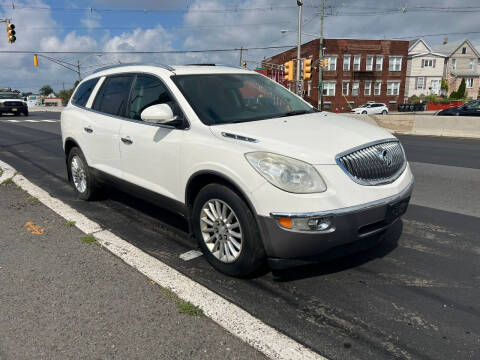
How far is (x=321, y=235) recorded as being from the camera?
9.43 ft

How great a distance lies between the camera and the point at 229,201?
3164mm

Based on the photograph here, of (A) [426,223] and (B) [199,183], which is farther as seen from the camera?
(A) [426,223]

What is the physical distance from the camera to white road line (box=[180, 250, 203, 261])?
383 cm

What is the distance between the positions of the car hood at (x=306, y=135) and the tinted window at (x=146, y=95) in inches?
34.6

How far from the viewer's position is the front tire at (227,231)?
121 inches

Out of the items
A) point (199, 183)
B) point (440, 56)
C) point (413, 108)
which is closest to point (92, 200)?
point (199, 183)

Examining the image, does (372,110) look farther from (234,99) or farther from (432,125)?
(234,99)

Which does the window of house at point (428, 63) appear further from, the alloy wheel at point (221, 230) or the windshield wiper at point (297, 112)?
the alloy wheel at point (221, 230)

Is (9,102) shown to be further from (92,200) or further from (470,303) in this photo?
(470,303)

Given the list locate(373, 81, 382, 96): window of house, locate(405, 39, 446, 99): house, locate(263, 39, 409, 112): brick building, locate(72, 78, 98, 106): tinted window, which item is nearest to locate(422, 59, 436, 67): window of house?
locate(405, 39, 446, 99): house

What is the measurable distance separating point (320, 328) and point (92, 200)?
414 centimetres

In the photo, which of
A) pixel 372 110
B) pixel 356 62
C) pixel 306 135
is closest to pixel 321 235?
pixel 306 135

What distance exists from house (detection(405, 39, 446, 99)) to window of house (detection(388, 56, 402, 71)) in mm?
10620

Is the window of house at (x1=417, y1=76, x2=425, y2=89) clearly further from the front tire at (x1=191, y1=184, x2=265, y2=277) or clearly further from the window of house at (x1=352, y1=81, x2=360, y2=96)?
the front tire at (x1=191, y1=184, x2=265, y2=277)
